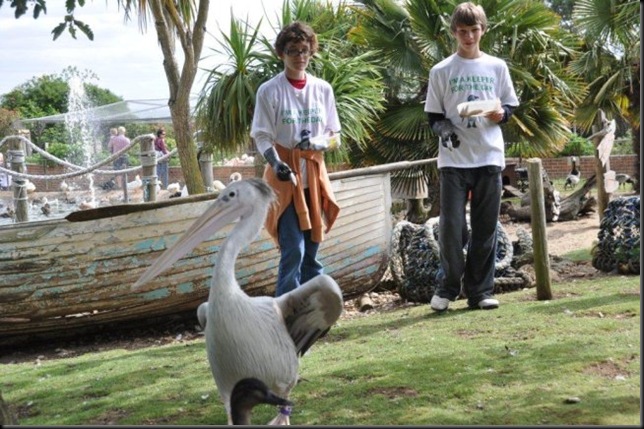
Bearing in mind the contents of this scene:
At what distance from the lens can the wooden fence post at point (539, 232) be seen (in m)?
7.59

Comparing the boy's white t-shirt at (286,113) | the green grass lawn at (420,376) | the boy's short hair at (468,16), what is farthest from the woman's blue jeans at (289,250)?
the boy's short hair at (468,16)

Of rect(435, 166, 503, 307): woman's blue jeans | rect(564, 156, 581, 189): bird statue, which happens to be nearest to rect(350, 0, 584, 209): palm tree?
rect(435, 166, 503, 307): woman's blue jeans

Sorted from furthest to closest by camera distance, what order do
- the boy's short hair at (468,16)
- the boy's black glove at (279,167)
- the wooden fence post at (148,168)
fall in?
the wooden fence post at (148,168) < the boy's short hair at (468,16) < the boy's black glove at (279,167)

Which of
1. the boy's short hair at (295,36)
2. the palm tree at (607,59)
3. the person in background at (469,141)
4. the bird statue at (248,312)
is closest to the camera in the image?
the bird statue at (248,312)

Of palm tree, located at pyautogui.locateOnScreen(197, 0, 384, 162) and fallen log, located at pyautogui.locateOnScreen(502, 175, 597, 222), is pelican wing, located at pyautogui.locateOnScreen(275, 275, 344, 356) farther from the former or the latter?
fallen log, located at pyautogui.locateOnScreen(502, 175, 597, 222)

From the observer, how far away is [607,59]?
1667 cm

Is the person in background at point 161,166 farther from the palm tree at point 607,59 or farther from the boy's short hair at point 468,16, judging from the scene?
the boy's short hair at point 468,16

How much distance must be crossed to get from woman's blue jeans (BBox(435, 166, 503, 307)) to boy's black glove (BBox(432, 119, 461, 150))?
0.68 ft

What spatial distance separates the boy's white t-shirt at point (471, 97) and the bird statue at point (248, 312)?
106 inches

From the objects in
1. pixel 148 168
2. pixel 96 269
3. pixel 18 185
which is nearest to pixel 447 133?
pixel 96 269

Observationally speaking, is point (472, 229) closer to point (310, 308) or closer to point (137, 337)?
point (310, 308)

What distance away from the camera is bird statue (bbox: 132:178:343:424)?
4.23 m

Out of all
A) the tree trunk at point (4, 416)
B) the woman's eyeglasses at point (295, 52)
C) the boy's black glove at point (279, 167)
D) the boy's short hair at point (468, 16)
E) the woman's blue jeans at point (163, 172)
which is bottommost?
the tree trunk at point (4, 416)

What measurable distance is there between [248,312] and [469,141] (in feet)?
10.5
